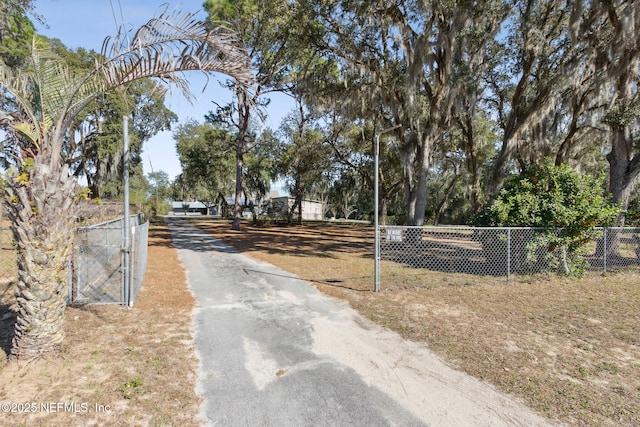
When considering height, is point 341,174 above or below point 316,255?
above

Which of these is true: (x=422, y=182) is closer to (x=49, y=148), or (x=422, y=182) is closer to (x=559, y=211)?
(x=559, y=211)

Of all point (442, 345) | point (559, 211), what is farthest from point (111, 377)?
point (559, 211)

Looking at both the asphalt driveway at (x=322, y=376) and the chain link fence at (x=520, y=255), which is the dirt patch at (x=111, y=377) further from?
the chain link fence at (x=520, y=255)

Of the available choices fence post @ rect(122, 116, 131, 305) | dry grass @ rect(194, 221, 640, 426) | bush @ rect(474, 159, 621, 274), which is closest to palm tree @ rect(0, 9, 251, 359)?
fence post @ rect(122, 116, 131, 305)

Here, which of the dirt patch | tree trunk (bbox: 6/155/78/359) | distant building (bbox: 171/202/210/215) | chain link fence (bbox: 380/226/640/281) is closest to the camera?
the dirt patch

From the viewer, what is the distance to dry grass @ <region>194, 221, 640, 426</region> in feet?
10.7

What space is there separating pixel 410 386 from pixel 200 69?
174 inches

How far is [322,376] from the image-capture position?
3.59m

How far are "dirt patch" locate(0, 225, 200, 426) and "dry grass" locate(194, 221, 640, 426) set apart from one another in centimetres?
299

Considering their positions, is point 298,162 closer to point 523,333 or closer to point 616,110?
point 616,110

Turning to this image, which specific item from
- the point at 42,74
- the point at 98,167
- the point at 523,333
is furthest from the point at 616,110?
the point at 98,167

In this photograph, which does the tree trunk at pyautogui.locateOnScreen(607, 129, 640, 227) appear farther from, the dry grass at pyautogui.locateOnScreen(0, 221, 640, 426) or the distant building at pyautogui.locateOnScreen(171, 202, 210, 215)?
the distant building at pyautogui.locateOnScreen(171, 202, 210, 215)

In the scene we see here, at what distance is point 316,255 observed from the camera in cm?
1260

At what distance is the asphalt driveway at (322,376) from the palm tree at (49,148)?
5.78 feet
